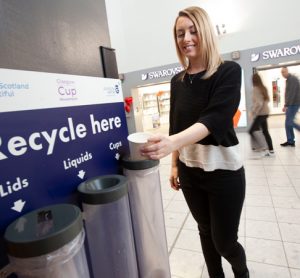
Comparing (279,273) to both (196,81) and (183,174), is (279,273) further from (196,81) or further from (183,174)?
(196,81)

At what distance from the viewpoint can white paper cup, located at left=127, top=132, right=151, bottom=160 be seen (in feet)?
2.84

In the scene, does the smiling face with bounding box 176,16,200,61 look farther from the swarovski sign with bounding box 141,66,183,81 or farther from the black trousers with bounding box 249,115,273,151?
the swarovski sign with bounding box 141,66,183,81

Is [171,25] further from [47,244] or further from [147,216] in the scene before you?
[47,244]

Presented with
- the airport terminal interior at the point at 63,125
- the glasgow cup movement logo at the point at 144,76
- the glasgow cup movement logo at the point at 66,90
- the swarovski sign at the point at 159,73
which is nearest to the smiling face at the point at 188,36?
the airport terminal interior at the point at 63,125

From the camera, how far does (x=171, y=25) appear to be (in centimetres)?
816

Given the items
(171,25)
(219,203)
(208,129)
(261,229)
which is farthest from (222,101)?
(171,25)

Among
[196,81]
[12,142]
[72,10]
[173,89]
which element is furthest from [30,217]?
[173,89]

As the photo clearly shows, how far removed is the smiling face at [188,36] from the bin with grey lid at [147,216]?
595 mm

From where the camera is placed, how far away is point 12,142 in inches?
21.7

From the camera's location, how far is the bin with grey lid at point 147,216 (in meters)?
0.85

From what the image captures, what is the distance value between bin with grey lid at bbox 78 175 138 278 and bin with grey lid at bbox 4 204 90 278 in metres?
0.12

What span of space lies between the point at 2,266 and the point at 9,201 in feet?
0.47

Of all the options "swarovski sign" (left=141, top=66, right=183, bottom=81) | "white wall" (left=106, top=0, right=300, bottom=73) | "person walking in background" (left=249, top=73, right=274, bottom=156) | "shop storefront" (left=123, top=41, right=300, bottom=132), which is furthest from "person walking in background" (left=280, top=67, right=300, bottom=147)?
"swarovski sign" (left=141, top=66, right=183, bottom=81)

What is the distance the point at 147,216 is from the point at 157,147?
0.26m
